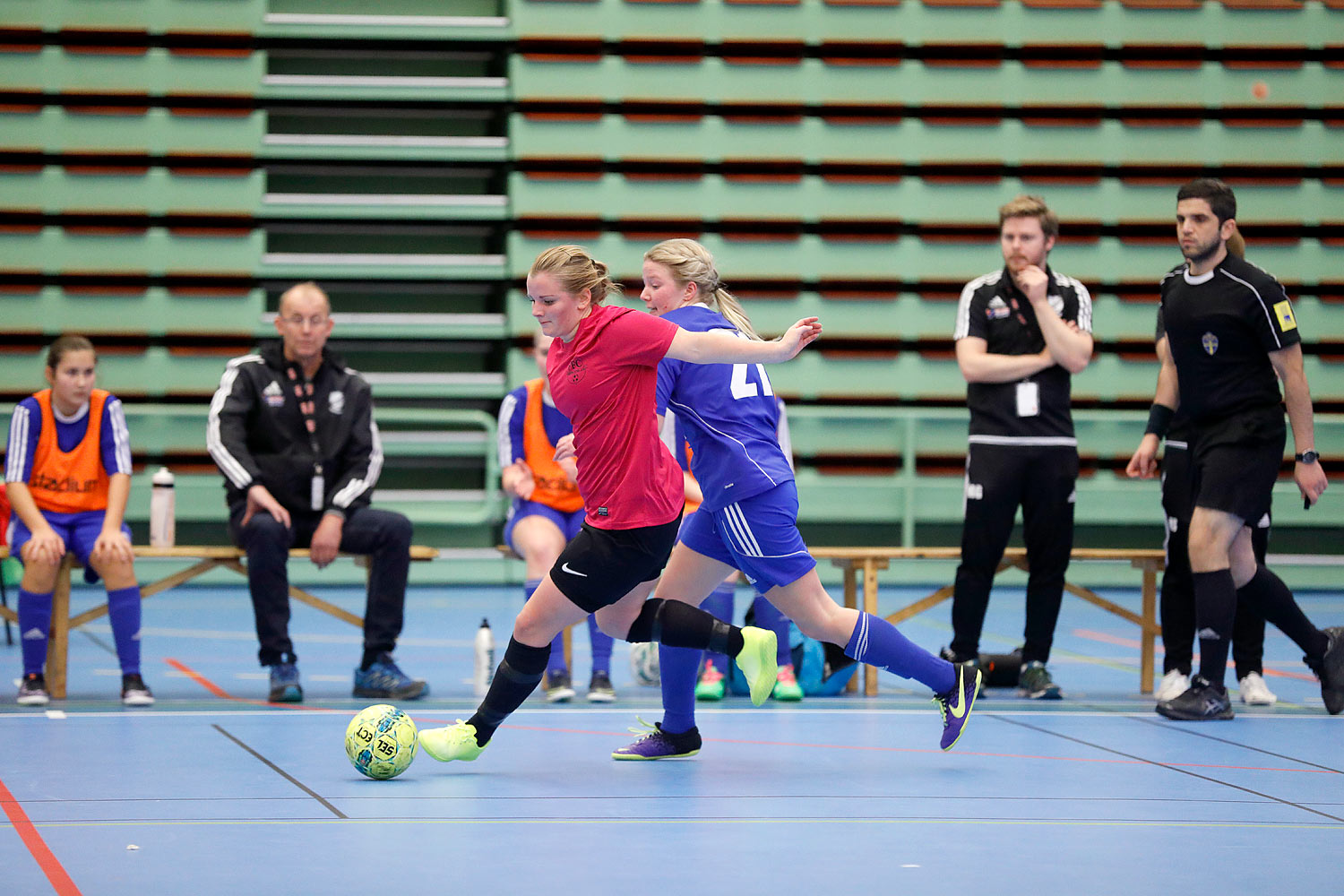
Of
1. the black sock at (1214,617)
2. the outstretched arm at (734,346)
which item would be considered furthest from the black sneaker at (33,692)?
the black sock at (1214,617)

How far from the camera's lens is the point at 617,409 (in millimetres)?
3846

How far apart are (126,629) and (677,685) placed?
2.32 meters

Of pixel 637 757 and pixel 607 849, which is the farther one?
pixel 637 757

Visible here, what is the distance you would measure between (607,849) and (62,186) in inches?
341

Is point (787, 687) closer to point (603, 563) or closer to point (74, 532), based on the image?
point (603, 563)

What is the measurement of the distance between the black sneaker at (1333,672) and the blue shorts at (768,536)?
2.36 meters

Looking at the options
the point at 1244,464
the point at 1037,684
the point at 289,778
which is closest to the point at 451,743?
the point at 289,778

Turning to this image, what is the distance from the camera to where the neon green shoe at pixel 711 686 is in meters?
5.72

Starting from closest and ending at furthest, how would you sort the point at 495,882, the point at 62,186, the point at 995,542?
the point at 495,882 → the point at 995,542 → the point at 62,186

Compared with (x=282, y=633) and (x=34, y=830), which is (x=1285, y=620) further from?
(x=34, y=830)

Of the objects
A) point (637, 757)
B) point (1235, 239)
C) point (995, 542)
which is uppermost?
point (1235, 239)

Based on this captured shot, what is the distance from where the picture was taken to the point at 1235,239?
5.47m

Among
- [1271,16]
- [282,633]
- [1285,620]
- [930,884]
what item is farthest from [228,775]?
[1271,16]

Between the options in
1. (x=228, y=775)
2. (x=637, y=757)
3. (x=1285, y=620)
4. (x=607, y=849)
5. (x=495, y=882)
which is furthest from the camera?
(x=1285, y=620)
